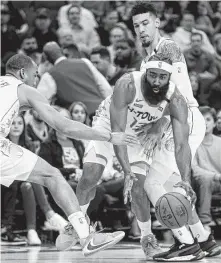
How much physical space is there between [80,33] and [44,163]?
6.39 m

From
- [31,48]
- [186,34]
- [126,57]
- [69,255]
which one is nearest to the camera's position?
[69,255]

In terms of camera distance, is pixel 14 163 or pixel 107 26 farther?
pixel 107 26

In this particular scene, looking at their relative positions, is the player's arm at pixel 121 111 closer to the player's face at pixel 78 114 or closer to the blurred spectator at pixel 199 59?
the player's face at pixel 78 114

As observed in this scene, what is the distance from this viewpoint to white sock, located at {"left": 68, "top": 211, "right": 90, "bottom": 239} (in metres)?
6.13

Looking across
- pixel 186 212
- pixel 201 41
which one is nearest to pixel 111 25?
pixel 201 41

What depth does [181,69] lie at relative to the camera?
7.04 metres

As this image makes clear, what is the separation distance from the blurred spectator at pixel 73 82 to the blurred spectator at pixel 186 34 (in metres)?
2.38

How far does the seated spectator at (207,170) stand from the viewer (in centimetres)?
905

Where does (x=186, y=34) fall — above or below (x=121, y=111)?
below

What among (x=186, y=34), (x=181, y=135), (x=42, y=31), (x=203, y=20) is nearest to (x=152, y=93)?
(x=181, y=135)

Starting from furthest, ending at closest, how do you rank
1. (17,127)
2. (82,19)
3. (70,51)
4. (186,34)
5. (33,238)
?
(186,34) → (82,19) → (70,51) → (17,127) → (33,238)

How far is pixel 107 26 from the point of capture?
12875 mm

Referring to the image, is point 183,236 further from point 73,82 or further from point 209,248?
point 73,82

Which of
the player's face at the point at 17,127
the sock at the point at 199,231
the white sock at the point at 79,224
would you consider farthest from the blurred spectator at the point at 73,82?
the white sock at the point at 79,224
